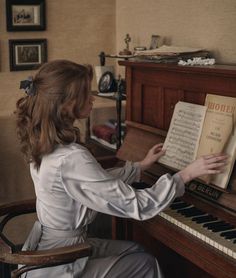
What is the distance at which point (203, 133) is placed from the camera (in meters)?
2.16

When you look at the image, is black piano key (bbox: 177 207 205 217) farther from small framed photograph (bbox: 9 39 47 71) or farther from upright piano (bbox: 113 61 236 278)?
small framed photograph (bbox: 9 39 47 71)

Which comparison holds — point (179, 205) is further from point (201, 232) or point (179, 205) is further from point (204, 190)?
point (201, 232)

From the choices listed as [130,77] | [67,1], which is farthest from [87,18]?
[130,77]

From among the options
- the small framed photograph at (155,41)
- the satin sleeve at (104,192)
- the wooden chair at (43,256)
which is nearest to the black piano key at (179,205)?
the satin sleeve at (104,192)

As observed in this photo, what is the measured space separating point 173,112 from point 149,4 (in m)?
1.09

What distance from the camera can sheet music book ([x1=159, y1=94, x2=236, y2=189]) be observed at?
6.68 ft

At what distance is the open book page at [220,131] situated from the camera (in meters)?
2.02

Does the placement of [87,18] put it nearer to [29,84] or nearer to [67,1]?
[67,1]

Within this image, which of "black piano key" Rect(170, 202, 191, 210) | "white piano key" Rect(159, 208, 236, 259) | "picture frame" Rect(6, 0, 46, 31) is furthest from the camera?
"picture frame" Rect(6, 0, 46, 31)

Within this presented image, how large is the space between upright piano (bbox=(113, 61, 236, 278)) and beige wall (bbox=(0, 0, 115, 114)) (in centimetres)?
106

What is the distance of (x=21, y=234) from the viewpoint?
11.9 feet

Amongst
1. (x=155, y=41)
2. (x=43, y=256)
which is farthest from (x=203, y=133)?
(x=155, y=41)

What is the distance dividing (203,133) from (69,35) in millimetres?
1759

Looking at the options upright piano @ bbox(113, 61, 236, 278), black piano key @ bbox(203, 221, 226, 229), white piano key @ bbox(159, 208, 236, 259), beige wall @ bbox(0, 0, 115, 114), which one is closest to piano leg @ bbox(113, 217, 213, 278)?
upright piano @ bbox(113, 61, 236, 278)
